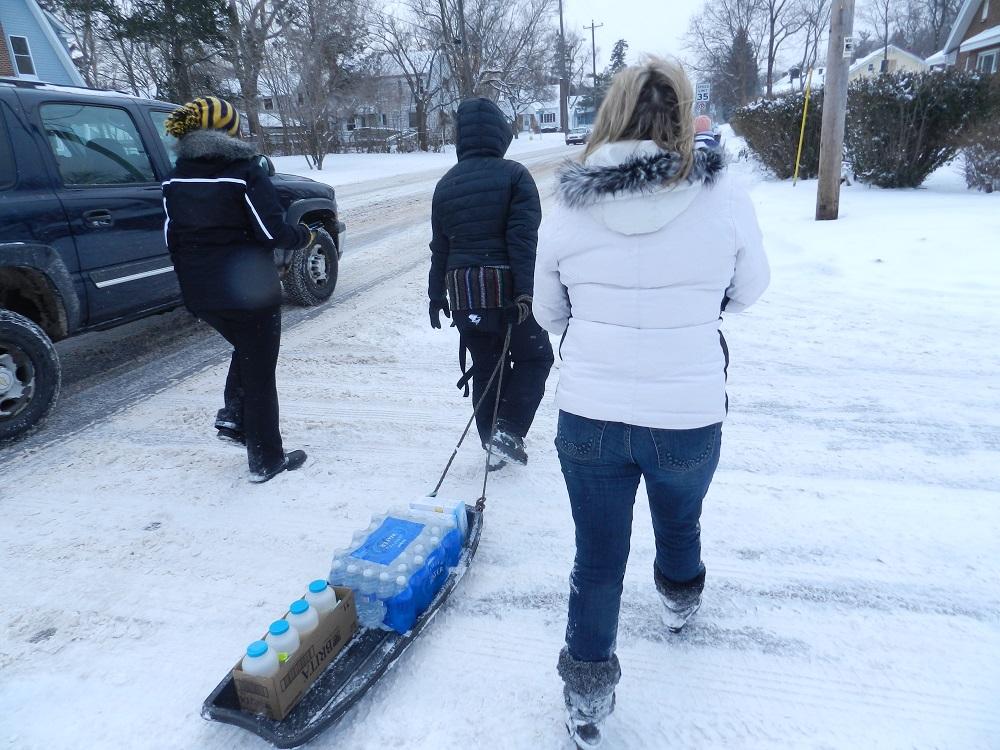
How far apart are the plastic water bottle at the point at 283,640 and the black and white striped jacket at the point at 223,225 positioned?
70.7 inches

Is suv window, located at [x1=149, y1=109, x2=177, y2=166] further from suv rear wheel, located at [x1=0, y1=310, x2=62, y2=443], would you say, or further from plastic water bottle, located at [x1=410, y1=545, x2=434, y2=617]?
plastic water bottle, located at [x1=410, y1=545, x2=434, y2=617]

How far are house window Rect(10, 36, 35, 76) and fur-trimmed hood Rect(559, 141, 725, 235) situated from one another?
3010 centimetres

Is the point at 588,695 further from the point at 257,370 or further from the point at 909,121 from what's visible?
the point at 909,121

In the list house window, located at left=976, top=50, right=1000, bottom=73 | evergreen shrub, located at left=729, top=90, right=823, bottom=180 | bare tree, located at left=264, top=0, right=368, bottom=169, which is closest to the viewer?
evergreen shrub, located at left=729, top=90, right=823, bottom=180

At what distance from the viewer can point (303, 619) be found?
2244 mm

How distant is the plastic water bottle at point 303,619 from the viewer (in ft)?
7.34

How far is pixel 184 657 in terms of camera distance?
2.50 m

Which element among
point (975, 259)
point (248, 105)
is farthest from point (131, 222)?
point (248, 105)

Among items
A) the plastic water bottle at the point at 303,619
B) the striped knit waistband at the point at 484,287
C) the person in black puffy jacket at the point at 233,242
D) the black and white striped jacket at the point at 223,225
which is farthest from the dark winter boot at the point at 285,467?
the plastic water bottle at the point at 303,619

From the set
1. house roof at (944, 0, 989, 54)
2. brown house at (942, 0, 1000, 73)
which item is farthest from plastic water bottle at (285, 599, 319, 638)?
house roof at (944, 0, 989, 54)

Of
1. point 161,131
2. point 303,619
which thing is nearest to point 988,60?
point 161,131

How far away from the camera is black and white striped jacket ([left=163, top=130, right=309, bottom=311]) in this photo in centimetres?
316

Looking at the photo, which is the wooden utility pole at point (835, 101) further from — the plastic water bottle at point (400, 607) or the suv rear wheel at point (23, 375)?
the suv rear wheel at point (23, 375)

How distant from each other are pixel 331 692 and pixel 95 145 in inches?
174
